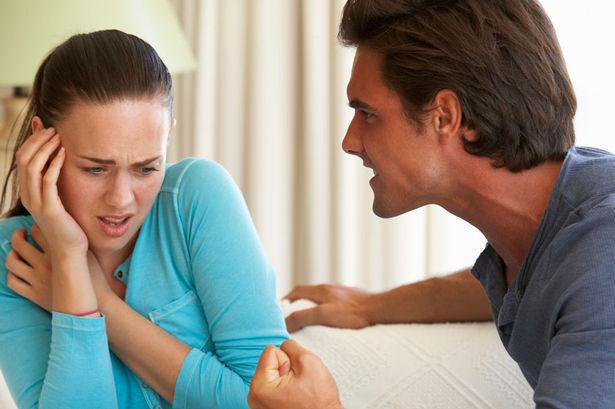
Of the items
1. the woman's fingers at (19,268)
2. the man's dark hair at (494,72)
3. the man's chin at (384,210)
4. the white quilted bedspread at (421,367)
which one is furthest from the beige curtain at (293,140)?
the woman's fingers at (19,268)

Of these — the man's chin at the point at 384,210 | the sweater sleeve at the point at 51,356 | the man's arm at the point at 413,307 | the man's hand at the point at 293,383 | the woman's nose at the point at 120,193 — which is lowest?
the man's arm at the point at 413,307

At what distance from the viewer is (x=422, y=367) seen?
5.51ft

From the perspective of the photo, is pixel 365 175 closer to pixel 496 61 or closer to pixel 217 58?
pixel 217 58

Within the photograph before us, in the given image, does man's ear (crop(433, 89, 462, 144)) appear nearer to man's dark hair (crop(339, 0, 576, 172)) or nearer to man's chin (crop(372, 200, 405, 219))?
man's dark hair (crop(339, 0, 576, 172))

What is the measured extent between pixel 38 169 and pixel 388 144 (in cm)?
57

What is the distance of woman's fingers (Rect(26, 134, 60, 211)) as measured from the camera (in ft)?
4.50

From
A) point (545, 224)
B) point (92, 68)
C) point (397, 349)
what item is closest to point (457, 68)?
point (545, 224)

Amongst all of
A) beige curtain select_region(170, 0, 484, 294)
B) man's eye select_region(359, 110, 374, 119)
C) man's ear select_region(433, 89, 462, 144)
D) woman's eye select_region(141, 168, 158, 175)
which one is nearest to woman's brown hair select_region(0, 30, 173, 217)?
woman's eye select_region(141, 168, 158, 175)

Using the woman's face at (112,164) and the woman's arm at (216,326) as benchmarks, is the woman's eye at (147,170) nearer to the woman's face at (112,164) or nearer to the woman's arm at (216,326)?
Answer: the woman's face at (112,164)

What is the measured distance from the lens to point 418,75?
129 cm

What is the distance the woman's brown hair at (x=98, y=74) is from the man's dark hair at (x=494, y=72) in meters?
0.41

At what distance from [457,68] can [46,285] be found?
772 millimetres

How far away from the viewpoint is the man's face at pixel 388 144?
4.32ft

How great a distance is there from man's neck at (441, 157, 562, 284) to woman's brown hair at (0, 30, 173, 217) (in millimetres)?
526
